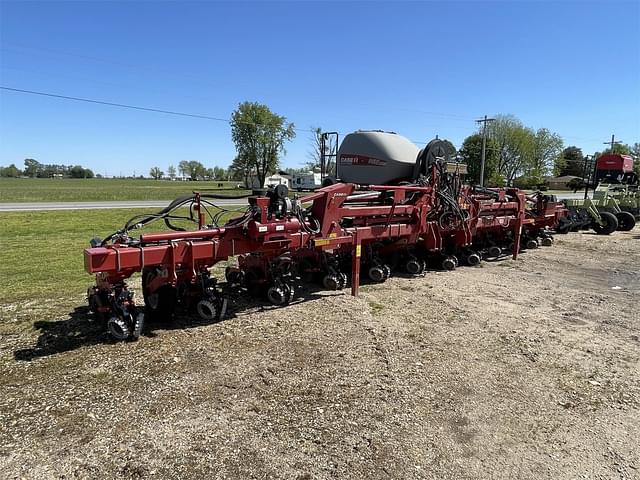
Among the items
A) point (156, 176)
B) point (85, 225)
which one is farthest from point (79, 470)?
point (156, 176)

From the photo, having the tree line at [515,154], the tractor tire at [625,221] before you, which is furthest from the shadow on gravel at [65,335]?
the tree line at [515,154]

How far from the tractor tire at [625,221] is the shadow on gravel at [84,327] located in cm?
1278

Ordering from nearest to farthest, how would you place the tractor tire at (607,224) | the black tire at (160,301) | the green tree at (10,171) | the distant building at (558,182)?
the black tire at (160,301) → the tractor tire at (607,224) → the distant building at (558,182) → the green tree at (10,171)

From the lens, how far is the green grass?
588 cm

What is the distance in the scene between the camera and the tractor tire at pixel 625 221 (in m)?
13.7

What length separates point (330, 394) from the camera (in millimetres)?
3312

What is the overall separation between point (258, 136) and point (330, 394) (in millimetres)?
58013

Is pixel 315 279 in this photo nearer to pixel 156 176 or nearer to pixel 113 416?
pixel 113 416

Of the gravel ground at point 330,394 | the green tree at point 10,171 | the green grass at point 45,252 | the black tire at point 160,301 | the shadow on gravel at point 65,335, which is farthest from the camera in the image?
the green tree at point 10,171

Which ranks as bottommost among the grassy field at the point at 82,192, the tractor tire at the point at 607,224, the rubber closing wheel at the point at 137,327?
the rubber closing wheel at the point at 137,327

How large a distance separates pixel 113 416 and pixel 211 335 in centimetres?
150

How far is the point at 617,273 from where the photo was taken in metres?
7.87

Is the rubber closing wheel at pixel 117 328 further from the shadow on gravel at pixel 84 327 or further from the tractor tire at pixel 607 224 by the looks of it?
the tractor tire at pixel 607 224

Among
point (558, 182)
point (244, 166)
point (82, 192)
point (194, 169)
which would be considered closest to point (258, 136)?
point (244, 166)
